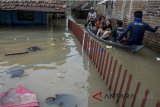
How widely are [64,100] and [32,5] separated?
30.4 feet

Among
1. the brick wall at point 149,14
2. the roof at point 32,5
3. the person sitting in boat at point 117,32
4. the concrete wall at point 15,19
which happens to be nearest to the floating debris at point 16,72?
the person sitting in boat at point 117,32

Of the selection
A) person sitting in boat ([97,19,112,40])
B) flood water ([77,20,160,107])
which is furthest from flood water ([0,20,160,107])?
person sitting in boat ([97,19,112,40])

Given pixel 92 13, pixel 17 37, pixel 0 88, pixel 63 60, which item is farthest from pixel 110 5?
pixel 0 88

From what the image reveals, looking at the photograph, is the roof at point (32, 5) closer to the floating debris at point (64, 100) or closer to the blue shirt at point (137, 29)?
the blue shirt at point (137, 29)

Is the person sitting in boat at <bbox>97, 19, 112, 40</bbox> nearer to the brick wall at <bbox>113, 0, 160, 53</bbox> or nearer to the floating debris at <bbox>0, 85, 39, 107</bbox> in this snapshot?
the brick wall at <bbox>113, 0, 160, 53</bbox>

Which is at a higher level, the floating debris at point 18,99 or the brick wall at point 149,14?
the brick wall at point 149,14

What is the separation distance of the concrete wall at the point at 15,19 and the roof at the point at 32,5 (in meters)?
2.22

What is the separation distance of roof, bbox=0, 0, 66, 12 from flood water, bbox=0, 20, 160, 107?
3175mm

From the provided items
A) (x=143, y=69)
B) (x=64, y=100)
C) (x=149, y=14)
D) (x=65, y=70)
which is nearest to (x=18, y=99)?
(x=64, y=100)

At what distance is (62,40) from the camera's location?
35.7 feet

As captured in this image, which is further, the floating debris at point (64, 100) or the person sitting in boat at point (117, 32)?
the person sitting in boat at point (117, 32)

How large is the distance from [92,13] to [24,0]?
546cm

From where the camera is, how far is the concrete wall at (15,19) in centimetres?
1477

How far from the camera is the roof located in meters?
12.3
